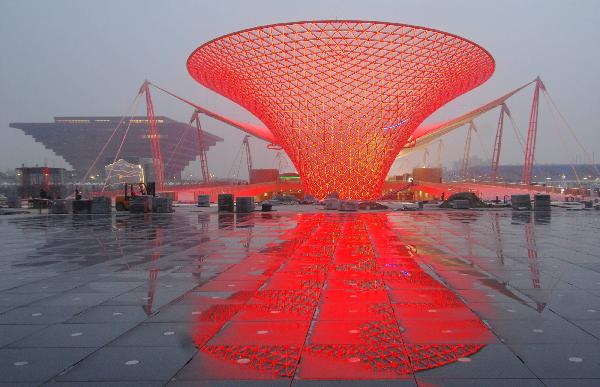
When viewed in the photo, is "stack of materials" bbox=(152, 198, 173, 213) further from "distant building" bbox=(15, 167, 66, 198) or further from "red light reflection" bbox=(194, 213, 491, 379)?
"distant building" bbox=(15, 167, 66, 198)

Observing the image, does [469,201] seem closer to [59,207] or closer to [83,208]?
[83,208]

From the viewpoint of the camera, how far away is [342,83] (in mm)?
51844

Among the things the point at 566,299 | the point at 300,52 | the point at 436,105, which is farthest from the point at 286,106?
the point at 566,299

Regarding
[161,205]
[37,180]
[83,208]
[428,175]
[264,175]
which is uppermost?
[264,175]

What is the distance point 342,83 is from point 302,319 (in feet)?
156

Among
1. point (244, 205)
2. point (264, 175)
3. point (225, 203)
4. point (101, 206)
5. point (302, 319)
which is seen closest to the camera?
point (302, 319)

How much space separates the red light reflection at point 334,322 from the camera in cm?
469

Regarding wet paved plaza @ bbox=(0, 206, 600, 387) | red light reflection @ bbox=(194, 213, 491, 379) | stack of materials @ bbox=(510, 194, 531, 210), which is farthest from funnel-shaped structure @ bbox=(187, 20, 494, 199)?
red light reflection @ bbox=(194, 213, 491, 379)

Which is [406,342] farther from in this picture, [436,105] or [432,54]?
[436,105]

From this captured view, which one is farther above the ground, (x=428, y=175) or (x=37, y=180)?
(x=428, y=175)

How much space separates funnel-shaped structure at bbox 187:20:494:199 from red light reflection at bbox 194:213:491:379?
112 feet

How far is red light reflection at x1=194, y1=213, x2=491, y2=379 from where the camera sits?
→ 185 inches

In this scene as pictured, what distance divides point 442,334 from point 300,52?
42.1m

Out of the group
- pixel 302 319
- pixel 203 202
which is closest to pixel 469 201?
pixel 203 202
